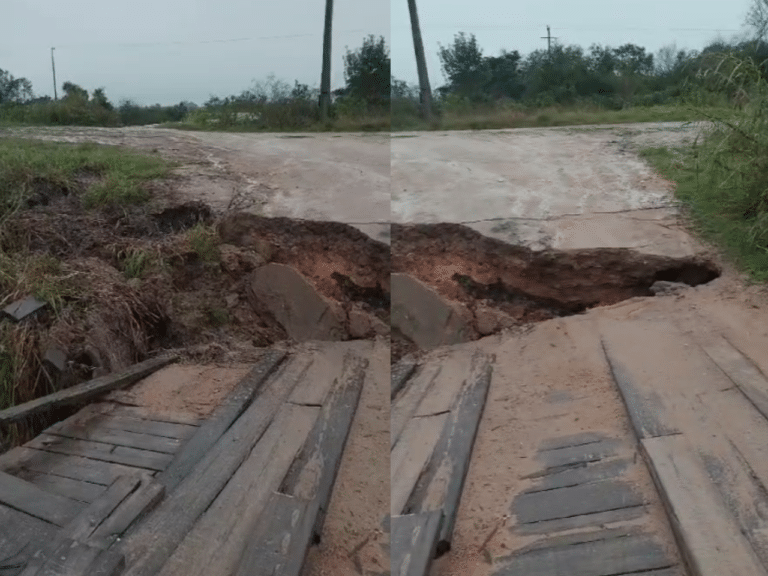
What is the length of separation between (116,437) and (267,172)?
1.48 metres

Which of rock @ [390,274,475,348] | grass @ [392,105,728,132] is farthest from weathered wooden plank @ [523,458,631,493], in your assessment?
grass @ [392,105,728,132]

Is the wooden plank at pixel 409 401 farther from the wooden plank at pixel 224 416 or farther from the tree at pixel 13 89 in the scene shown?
the tree at pixel 13 89

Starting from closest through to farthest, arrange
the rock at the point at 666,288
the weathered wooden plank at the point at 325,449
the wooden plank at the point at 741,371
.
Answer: the weathered wooden plank at the point at 325,449 → the wooden plank at the point at 741,371 → the rock at the point at 666,288

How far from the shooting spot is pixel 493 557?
101 cm

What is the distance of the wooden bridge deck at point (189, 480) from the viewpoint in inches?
42.0

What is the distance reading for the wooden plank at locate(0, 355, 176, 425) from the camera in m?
1.90

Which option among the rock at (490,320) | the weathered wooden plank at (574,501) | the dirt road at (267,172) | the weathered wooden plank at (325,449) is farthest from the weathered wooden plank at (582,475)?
the rock at (490,320)

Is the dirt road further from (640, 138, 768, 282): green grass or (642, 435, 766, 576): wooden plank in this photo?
(640, 138, 768, 282): green grass

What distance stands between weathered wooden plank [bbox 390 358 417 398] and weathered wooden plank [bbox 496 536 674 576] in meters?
0.45

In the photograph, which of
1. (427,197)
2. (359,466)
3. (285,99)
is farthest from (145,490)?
(427,197)

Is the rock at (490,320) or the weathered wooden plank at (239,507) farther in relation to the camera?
the rock at (490,320)

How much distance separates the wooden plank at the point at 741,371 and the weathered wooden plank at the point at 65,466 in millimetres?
1260

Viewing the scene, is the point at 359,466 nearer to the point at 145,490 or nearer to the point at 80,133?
the point at 145,490

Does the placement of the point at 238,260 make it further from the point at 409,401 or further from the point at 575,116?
the point at 575,116
